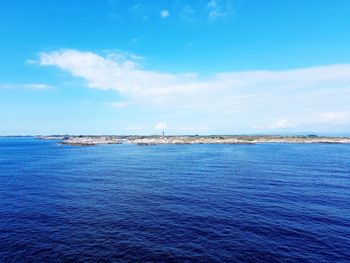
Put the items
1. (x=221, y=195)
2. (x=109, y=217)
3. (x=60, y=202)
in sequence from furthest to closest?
(x=221, y=195)
(x=60, y=202)
(x=109, y=217)

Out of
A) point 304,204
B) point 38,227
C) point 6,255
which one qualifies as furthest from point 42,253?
point 304,204

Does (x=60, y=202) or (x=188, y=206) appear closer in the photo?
(x=188, y=206)

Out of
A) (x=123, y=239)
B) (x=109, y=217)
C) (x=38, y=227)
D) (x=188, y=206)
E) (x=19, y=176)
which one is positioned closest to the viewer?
(x=123, y=239)

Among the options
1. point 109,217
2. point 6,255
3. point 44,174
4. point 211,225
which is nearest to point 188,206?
point 211,225

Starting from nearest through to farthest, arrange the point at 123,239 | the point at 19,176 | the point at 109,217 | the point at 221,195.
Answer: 1. the point at 123,239
2. the point at 109,217
3. the point at 221,195
4. the point at 19,176

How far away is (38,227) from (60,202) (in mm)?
11158

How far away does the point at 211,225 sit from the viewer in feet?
112

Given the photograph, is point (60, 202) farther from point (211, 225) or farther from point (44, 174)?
point (44, 174)

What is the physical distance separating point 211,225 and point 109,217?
15.1 meters

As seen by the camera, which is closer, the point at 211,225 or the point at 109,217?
the point at 211,225

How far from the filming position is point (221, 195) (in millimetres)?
48156

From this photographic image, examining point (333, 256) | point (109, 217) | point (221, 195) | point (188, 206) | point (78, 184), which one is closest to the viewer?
point (333, 256)

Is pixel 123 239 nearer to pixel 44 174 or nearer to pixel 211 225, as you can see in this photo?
pixel 211 225

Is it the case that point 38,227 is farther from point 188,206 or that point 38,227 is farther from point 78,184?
point 78,184
